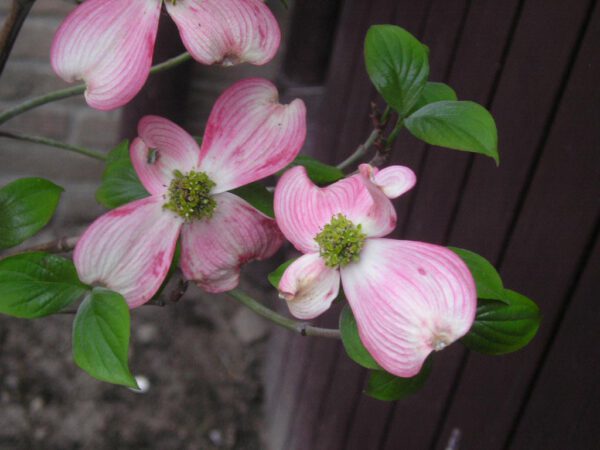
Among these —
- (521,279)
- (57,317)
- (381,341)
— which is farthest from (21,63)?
(381,341)

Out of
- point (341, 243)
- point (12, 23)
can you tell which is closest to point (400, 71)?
point (341, 243)

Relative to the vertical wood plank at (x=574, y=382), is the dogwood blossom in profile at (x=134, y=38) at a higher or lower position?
higher

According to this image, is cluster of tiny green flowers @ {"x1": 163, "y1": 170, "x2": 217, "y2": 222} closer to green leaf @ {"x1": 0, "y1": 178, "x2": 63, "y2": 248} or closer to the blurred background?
green leaf @ {"x1": 0, "y1": 178, "x2": 63, "y2": 248}

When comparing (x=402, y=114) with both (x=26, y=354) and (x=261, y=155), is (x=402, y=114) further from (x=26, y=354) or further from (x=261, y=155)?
(x=26, y=354)

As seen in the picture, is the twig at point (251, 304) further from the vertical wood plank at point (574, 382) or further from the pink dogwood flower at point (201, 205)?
the vertical wood plank at point (574, 382)

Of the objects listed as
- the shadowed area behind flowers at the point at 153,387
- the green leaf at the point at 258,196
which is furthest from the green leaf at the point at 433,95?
the shadowed area behind flowers at the point at 153,387

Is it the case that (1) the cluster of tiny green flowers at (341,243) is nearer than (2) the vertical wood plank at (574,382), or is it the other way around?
(1) the cluster of tiny green flowers at (341,243)

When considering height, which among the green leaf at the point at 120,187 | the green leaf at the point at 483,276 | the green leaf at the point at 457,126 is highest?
the green leaf at the point at 457,126

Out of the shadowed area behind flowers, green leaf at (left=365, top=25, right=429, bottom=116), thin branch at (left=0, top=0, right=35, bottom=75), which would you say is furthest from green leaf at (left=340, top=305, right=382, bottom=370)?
the shadowed area behind flowers
